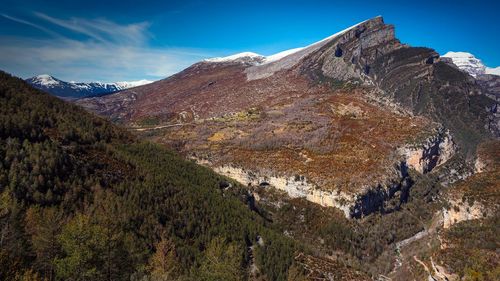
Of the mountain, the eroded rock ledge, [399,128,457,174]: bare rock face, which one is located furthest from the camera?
[399,128,457,174]: bare rock face

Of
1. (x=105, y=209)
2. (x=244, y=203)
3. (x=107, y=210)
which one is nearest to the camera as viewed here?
(x=107, y=210)

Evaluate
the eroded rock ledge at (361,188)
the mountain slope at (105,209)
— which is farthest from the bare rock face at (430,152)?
the mountain slope at (105,209)

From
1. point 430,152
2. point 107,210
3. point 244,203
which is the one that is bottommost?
point 244,203

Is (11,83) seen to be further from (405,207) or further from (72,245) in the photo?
(405,207)

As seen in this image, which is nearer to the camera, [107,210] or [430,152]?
[107,210]

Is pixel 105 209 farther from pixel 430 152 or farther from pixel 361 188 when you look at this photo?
pixel 430 152

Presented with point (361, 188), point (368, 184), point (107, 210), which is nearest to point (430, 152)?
point (368, 184)

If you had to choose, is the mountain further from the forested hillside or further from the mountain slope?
the forested hillside

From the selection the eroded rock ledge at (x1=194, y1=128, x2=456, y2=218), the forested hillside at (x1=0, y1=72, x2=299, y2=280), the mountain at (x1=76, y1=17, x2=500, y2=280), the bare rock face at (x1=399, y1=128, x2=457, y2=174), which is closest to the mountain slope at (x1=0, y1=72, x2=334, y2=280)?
the forested hillside at (x1=0, y1=72, x2=299, y2=280)
